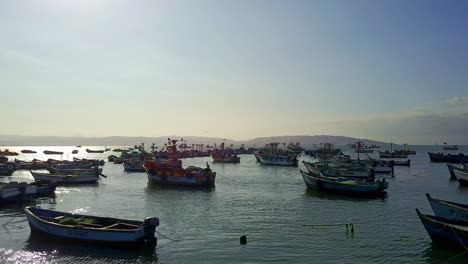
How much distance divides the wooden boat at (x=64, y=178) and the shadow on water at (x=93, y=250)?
30.0 m

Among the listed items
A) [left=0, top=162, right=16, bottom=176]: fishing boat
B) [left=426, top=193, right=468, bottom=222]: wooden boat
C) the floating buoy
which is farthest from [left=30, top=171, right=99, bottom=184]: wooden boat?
[left=426, top=193, right=468, bottom=222]: wooden boat

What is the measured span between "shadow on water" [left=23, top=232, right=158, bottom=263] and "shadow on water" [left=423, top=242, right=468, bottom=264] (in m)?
14.2

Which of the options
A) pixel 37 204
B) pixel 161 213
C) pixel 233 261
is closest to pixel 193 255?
pixel 233 261

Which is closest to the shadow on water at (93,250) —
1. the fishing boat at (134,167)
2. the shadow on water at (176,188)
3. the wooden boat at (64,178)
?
the shadow on water at (176,188)

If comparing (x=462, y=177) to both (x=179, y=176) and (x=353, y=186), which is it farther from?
(x=179, y=176)

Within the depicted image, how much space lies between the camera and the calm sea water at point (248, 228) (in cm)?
2161

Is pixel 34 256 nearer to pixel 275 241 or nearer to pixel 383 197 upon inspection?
pixel 275 241

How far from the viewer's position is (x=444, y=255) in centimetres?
2184

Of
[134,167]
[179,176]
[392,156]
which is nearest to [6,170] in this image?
[134,167]

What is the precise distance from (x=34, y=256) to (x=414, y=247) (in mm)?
20512

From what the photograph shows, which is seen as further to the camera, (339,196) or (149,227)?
(339,196)

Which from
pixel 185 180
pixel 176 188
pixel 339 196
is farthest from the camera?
pixel 185 180

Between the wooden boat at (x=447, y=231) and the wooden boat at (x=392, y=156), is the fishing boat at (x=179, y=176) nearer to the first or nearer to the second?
the wooden boat at (x=447, y=231)

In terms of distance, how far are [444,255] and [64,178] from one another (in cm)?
4456
